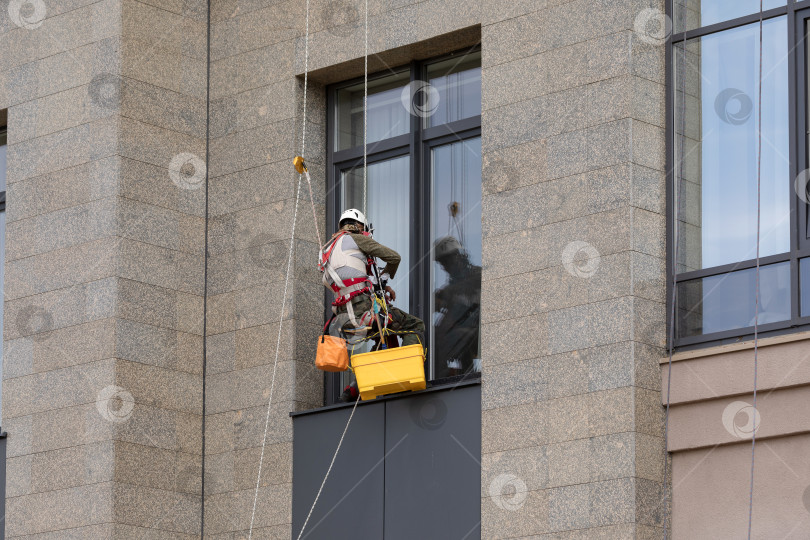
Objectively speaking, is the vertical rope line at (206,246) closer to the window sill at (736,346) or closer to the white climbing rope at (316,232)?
the white climbing rope at (316,232)

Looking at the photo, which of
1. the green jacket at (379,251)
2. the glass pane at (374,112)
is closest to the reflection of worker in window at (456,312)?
the green jacket at (379,251)

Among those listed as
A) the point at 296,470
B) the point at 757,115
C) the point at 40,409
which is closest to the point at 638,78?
the point at 757,115

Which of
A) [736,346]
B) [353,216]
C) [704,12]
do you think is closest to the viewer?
[736,346]

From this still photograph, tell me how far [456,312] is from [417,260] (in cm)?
75

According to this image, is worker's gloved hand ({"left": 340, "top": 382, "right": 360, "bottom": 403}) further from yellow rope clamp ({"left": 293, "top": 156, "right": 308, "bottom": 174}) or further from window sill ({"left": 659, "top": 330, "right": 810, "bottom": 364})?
window sill ({"left": 659, "top": 330, "right": 810, "bottom": 364})

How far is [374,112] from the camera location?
16.3 metres

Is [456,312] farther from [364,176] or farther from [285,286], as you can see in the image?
[364,176]

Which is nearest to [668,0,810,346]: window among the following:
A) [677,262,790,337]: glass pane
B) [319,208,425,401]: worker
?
[677,262,790,337]: glass pane

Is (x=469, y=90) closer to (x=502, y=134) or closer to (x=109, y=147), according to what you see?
(x=502, y=134)

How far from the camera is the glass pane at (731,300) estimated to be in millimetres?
12742

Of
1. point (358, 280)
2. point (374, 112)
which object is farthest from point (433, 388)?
point (374, 112)

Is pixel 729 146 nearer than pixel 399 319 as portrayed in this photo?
Yes

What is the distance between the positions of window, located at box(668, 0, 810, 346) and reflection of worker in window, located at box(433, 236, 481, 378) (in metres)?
2.28

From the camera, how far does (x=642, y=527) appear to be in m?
12.5
